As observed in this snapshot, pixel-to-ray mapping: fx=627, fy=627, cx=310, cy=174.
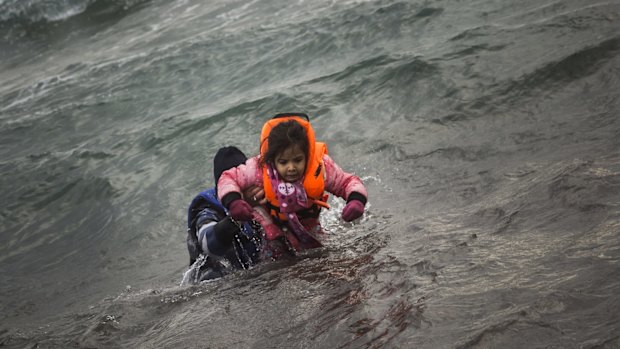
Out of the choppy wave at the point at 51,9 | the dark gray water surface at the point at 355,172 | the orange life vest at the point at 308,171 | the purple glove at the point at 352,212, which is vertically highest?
the choppy wave at the point at 51,9

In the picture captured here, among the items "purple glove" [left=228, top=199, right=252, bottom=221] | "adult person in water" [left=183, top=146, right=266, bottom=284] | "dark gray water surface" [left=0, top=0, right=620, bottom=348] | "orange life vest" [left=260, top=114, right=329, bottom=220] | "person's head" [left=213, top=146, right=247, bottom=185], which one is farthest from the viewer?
"person's head" [left=213, top=146, right=247, bottom=185]

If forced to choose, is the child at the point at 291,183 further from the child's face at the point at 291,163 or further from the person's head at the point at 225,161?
the person's head at the point at 225,161

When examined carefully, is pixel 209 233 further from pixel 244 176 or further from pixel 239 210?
pixel 244 176

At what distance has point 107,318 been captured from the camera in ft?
15.6

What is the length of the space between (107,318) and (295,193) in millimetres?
1729

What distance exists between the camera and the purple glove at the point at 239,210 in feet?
14.0

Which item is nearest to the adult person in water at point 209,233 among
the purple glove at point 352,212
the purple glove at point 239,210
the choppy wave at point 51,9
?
the purple glove at point 239,210

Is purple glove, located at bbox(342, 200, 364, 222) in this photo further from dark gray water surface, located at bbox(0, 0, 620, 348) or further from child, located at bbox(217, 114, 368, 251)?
dark gray water surface, located at bbox(0, 0, 620, 348)

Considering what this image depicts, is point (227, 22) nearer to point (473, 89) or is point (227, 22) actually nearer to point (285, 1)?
point (285, 1)

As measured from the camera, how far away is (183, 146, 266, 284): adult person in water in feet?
15.4

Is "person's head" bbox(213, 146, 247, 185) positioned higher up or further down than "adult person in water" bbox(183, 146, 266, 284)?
higher up

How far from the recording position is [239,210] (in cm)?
427

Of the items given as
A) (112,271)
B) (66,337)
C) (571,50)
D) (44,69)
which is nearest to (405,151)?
(571,50)

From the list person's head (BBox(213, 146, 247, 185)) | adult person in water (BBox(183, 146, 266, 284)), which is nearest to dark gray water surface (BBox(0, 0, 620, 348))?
adult person in water (BBox(183, 146, 266, 284))
